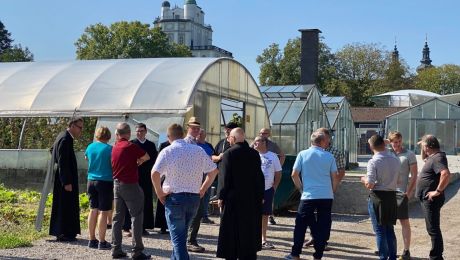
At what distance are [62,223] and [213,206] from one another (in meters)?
4.06

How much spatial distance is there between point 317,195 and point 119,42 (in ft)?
178

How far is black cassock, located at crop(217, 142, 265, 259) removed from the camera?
23.1 ft

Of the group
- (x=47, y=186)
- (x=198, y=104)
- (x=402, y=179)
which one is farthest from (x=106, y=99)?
(x=402, y=179)

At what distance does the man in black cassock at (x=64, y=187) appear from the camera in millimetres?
8914

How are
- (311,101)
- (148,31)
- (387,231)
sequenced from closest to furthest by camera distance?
1. (387,231)
2. (311,101)
3. (148,31)

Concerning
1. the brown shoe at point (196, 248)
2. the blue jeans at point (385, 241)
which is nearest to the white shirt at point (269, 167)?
the brown shoe at point (196, 248)

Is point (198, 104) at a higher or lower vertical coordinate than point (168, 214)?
higher

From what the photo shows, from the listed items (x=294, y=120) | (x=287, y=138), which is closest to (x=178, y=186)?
(x=287, y=138)

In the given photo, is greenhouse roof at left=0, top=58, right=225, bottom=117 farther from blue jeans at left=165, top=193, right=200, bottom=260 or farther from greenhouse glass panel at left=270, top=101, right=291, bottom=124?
blue jeans at left=165, top=193, right=200, bottom=260

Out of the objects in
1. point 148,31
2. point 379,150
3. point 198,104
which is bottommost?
point 379,150

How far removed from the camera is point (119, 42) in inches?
2367

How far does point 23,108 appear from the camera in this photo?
16484 mm

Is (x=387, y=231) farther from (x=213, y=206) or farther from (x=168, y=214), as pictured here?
(x=213, y=206)

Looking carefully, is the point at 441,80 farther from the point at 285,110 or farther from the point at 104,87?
the point at 104,87
